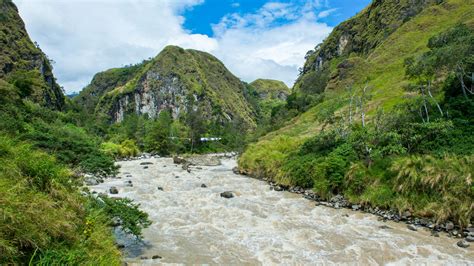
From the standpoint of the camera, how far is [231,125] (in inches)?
4796

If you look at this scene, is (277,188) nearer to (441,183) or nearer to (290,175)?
(290,175)

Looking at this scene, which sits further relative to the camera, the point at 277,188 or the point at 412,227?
the point at 277,188

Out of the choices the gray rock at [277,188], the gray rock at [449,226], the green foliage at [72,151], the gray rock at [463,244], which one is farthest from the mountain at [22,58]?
the gray rock at [463,244]

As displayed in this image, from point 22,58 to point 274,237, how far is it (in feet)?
390

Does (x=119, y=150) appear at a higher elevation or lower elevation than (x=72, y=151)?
lower

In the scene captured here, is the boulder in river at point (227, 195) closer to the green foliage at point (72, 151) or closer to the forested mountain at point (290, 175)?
the forested mountain at point (290, 175)

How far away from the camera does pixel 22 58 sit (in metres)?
102

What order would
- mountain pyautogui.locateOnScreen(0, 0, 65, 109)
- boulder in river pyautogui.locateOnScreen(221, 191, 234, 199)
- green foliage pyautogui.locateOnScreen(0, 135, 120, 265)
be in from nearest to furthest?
green foliage pyautogui.locateOnScreen(0, 135, 120, 265)
boulder in river pyautogui.locateOnScreen(221, 191, 234, 199)
mountain pyautogui.locateOnScreen(0, 0, 65, 109)

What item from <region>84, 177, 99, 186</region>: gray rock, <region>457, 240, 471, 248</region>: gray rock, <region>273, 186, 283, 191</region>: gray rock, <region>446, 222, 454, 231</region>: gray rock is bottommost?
<region>273, 186, 283, 191</region>: gray rock

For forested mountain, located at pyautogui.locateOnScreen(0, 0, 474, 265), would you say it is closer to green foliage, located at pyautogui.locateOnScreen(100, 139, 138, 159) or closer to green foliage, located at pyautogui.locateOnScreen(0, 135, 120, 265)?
green foliage, located at pyautogui.locateOnScreen(0, 135, 120, 265)

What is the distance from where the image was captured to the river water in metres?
12.4

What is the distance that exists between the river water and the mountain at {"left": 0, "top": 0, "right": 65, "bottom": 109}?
87538 millimetres

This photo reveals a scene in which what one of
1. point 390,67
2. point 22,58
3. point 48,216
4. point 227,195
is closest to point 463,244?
point 227,195

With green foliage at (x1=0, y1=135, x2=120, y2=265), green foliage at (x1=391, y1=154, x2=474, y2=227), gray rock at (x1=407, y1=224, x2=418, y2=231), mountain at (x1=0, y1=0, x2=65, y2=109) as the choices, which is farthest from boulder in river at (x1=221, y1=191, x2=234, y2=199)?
mountain at (x1=0, y1=0, x2=65, y2=109)
